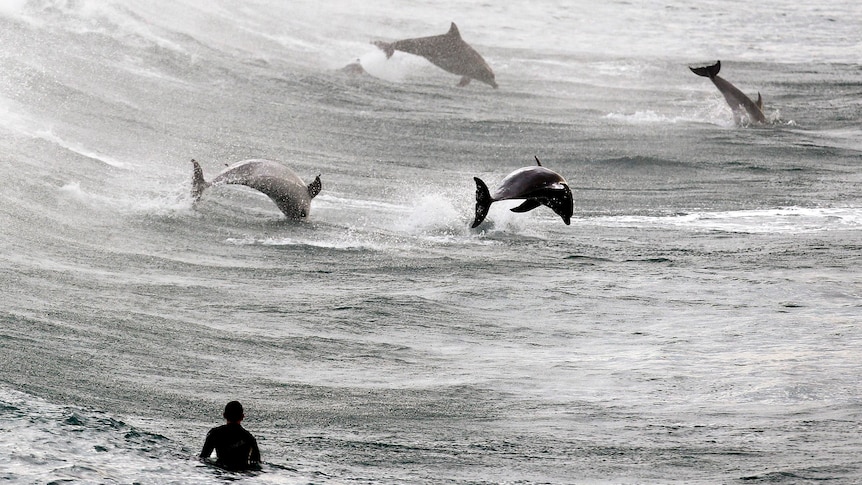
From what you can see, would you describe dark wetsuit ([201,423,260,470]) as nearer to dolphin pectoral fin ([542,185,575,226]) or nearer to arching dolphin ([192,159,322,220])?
dolphin pectoral fin ([542,185,575,226])

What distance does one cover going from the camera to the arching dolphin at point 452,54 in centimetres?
3294

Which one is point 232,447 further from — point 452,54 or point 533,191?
point 452,54

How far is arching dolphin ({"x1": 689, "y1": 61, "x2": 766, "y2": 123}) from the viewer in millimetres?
28672

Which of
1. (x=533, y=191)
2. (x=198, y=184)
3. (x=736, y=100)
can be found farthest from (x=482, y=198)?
(x=736, y=100)

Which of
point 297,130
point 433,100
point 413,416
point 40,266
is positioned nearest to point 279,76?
point 433,100

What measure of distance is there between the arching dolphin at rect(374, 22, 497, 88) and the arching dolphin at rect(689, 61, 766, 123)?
19.5ft

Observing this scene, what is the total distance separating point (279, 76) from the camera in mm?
32219

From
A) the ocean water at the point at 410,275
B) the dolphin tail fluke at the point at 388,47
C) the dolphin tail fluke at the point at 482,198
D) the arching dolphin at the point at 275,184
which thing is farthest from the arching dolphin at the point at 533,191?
the dolphin tail fluke at the point at 388,47

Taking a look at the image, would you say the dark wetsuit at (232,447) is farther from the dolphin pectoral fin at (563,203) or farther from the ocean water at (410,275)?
the dolphin pectoral fin at (563,203)

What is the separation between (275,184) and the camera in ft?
60.5

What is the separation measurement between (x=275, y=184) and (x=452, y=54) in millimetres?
15861

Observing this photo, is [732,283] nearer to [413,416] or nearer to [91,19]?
[413,416]

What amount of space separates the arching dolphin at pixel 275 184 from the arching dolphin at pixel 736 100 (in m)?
12.9

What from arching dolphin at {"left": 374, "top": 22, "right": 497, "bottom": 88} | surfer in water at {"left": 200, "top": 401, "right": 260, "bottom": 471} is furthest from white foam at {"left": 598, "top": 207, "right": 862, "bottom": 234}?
arching dolphin at {"left": 374, "top": 22, "right": 497, "bottom": 88}
